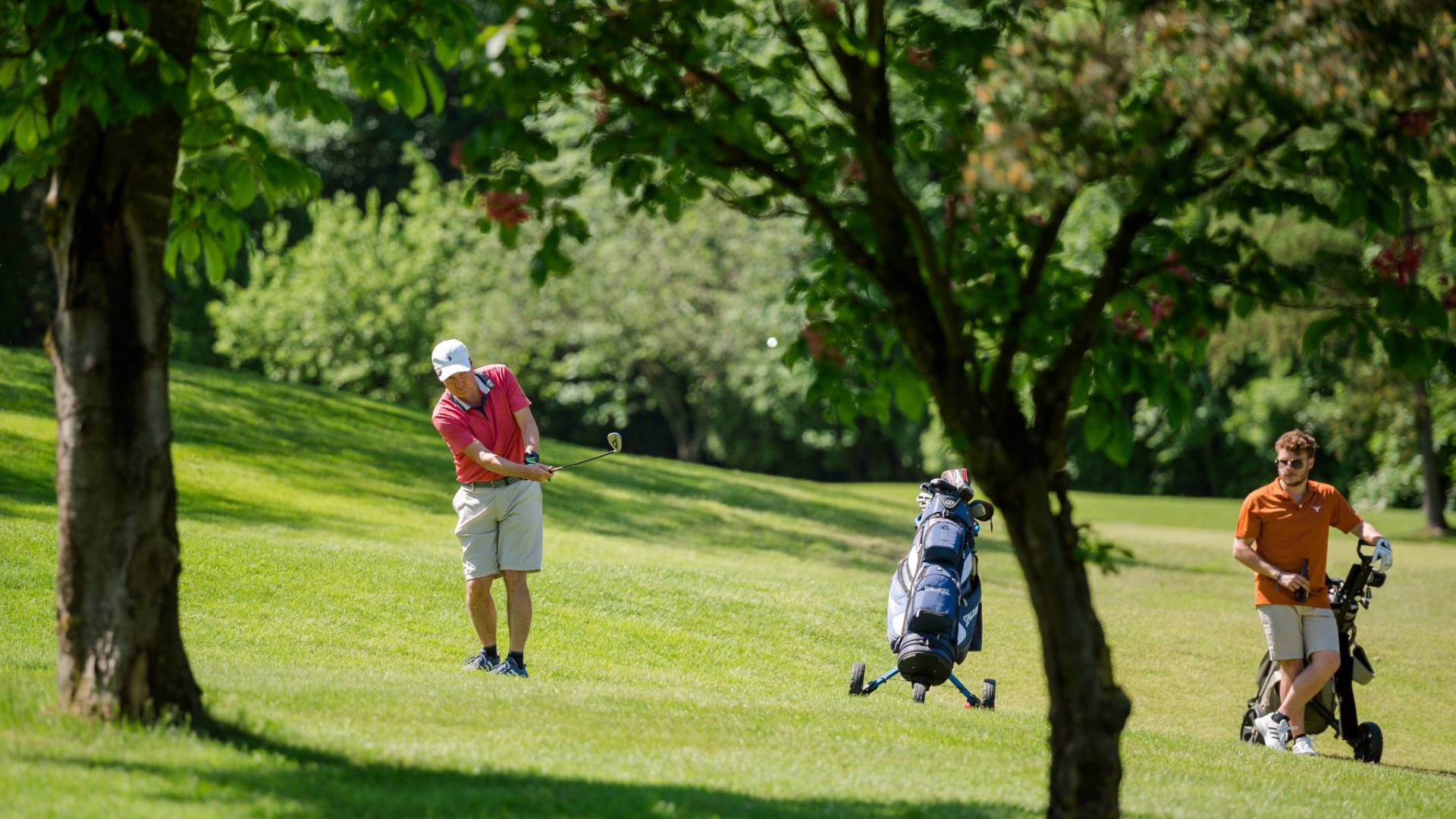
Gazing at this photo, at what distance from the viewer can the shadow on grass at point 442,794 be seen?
6039mm

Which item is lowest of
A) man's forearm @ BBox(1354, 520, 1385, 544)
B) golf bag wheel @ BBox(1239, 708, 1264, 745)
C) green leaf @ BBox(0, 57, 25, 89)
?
golf bag wheel @ BBox(1239, 708, 1264, 745)

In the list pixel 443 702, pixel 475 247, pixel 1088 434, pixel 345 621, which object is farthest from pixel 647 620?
pixel 475 247

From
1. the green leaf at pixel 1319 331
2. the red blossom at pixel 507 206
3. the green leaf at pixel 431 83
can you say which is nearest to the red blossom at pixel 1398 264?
the green leaf at pixel 1319 331

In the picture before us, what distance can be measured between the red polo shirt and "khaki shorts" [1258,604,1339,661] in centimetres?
509

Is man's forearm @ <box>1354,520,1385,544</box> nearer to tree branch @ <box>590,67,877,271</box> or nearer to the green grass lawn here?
the green grass lawn

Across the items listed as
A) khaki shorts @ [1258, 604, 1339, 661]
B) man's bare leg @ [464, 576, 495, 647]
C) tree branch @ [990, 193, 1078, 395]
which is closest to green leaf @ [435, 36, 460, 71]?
tree branch @ [990, 193, 1078, 395]

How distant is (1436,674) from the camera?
1623cm

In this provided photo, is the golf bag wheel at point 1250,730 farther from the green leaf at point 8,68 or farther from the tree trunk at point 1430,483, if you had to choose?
the tree trunk at point 1430,483

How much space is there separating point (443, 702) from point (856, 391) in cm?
300

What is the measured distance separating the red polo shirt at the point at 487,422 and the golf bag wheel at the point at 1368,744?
6.05m

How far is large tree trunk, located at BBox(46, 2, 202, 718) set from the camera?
6555 mm

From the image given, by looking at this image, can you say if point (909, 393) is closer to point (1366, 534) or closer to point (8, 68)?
point (8, 68)

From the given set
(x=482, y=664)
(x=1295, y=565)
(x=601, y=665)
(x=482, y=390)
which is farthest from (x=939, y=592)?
(x=482, y=390)

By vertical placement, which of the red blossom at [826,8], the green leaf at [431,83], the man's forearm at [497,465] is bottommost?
the man's forearm at [497,465]
